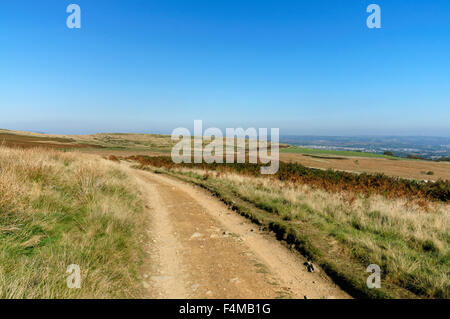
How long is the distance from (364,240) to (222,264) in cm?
412

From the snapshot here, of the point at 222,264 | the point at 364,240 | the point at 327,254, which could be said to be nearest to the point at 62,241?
the point at 222,264

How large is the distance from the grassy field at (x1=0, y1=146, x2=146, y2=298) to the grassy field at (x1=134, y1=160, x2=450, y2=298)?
434cm

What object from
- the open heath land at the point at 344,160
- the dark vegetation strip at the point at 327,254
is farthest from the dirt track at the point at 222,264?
the open heath land at the point at 344,160

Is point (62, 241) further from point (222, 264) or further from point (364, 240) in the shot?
point (364, 240)

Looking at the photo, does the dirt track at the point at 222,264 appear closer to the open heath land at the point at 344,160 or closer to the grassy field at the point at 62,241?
the grassy field at the point at 62,241

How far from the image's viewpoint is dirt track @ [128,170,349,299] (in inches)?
183

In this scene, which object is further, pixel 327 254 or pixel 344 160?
pixel 344 160

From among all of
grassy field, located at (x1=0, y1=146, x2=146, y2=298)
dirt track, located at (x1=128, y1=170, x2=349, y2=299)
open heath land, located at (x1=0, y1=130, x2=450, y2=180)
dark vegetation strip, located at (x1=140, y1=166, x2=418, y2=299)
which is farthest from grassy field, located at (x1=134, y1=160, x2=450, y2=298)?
open heath land, located at (x1=0, y1=130, x2=450, y2=180)

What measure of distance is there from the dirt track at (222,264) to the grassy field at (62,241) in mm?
592

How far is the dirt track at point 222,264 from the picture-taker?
4.64m

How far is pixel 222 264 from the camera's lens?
5.67 m
